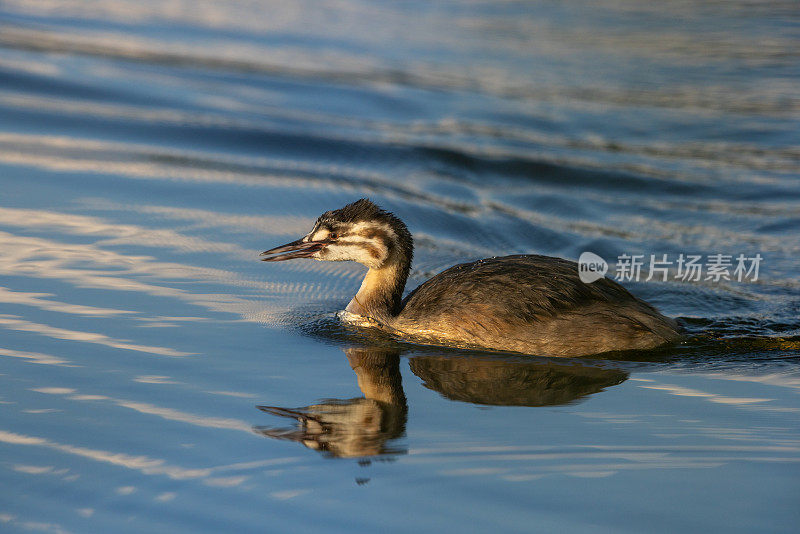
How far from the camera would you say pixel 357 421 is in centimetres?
682

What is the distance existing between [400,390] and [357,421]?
→ 0.74 m

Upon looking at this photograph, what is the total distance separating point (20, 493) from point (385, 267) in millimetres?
4496

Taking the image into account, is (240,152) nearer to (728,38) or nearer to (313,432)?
(313,432)

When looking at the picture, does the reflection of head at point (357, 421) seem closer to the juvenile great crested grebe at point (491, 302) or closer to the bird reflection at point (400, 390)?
the bird reflection at point (400, 390)

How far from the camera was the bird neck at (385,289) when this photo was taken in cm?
936

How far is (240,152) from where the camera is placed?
1484 centimetres

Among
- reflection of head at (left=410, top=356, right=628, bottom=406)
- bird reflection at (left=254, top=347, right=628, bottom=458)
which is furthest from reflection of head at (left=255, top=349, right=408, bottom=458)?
reflection of head at (left=410, top=356, right=628, bottom=406)

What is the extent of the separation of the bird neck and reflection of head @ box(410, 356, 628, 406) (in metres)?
1.06

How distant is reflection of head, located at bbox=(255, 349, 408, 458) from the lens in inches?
249

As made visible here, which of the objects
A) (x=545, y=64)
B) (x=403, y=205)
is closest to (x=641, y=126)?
(x=545, y=64)

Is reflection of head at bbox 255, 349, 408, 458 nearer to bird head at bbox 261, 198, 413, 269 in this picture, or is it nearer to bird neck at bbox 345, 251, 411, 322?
bird neck at bbox 345, 251, 411, 322

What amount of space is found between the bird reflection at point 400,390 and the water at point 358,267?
0.03 meters

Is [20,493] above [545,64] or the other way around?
the other way around

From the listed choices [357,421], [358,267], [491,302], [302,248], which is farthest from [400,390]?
[358,267]
